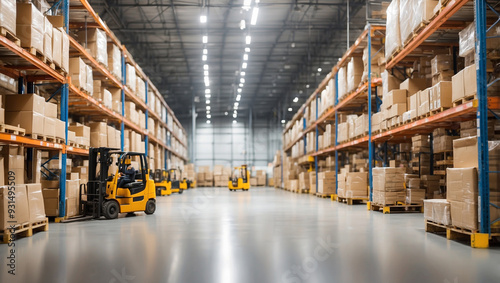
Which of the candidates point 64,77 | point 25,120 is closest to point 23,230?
point 25,120

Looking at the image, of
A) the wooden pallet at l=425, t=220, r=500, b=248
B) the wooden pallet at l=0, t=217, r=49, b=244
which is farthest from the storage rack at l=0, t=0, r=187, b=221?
the wooden pallet at l=425, t=220, r=500, b=248

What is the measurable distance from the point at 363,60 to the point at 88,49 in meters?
7.14

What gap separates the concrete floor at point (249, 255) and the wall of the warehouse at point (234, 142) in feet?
109

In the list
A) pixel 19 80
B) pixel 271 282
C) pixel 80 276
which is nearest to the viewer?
pixel 271 282

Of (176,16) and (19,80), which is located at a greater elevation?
(176,16)

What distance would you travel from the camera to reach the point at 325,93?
16328 millimetres

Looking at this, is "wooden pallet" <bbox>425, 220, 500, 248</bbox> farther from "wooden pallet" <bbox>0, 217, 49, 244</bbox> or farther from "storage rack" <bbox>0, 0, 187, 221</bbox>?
"storage rack" <bbox>0, 0, 187, 221</bbox>

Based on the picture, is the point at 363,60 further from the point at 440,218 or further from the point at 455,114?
the point at 440,218

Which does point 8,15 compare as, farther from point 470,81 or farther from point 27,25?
point 470,81

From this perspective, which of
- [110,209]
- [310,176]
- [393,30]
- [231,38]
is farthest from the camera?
[231,38]

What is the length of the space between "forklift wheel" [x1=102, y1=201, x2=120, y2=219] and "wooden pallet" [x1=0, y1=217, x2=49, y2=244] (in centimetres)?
194

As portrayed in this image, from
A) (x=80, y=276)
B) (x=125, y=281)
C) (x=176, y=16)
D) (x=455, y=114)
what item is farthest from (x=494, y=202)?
(x=176, y=16)

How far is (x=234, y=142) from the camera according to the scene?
41.4 meters

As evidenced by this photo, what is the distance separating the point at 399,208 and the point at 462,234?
4684 millimetres
